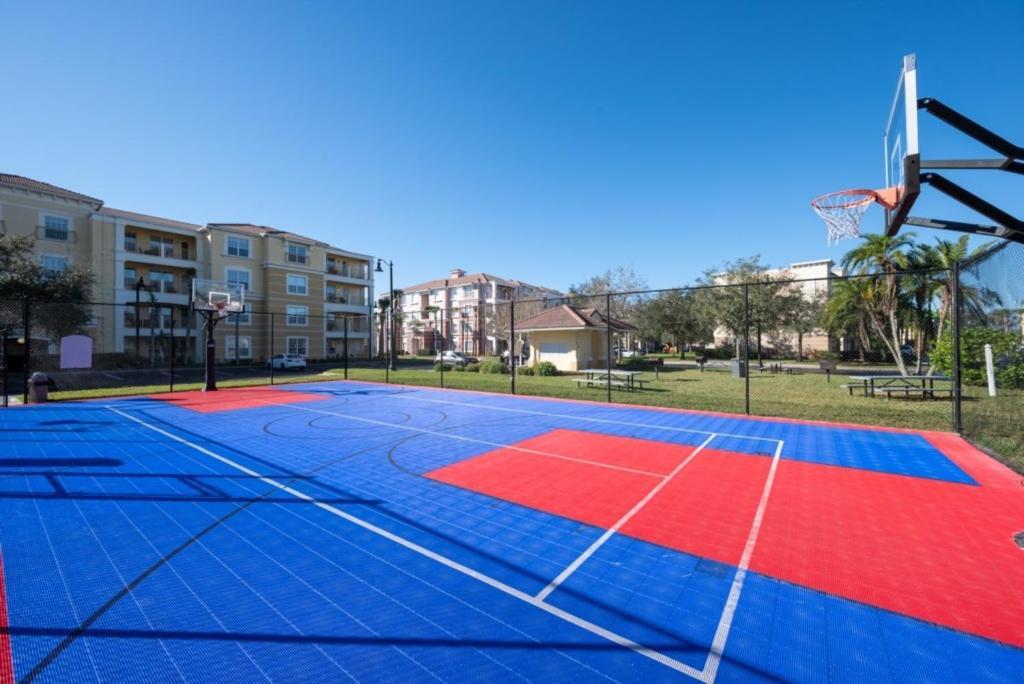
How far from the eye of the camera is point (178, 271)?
35906 millimetres

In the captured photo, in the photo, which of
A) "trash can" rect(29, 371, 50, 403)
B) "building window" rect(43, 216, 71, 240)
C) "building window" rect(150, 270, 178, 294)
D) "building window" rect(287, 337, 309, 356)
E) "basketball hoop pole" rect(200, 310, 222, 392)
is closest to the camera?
"trash can" rect(29, 371, 50, 403)

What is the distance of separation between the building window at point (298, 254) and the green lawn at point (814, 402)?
908 inches

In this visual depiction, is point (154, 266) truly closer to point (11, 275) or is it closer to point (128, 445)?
point (11, 275)

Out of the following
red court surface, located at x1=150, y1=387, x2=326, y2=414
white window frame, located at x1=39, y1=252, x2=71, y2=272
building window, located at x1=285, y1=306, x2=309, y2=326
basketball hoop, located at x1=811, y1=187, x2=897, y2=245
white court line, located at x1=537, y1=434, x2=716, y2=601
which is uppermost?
white window frame, located at x1=39, y1=252, x2=71, y2=272

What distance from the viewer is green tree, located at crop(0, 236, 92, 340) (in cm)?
2205

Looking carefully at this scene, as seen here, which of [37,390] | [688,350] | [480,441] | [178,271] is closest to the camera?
[480,441]

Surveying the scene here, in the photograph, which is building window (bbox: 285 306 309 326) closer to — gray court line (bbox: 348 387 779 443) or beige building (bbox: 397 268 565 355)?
→ beige building (bbox: 397 268 565 355)

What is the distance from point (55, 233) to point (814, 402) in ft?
149

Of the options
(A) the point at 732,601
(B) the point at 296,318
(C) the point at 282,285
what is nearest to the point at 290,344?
(B) the point at 296,318

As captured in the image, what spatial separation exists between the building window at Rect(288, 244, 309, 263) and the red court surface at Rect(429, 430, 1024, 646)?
39288 millimetres

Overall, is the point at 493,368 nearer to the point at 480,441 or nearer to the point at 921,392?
the point at 480,441

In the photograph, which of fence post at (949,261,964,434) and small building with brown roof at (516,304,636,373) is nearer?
fence post at (949,261,964,434)

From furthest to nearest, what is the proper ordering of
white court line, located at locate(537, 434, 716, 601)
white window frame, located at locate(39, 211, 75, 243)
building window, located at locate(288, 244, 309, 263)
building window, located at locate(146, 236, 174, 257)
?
building window, located at locate(288, 244, 309, 263)
building window, located at locate(146, 236, 174, 257)
white window frame, located at locate(39, 211, 75, 243)
white court line, located at locate(537, 434, 716, 601)

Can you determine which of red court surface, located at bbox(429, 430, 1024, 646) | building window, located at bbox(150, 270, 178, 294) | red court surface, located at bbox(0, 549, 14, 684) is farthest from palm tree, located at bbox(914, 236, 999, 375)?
building window, located at bbox(150, 270, 178, 294)
